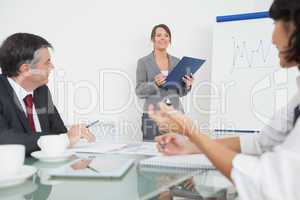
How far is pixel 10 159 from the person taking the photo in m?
0.85

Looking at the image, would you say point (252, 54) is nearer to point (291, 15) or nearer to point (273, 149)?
point (291, 15)

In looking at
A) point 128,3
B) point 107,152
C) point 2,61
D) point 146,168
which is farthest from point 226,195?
point 128,3

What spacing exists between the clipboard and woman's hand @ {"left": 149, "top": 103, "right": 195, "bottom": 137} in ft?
3.63

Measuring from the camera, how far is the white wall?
10.1ft

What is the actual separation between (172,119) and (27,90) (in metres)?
1.08

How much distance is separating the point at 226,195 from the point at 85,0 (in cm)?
298

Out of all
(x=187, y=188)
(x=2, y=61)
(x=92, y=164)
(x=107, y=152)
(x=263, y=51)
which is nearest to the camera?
(x=187, y=188)

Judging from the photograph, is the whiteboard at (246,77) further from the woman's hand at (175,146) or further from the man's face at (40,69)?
the woman's hand at (175,146)

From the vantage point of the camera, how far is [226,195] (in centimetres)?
94

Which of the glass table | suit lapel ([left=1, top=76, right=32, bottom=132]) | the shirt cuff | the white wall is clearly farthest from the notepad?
the white wall

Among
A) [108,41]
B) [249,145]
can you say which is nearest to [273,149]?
[249,145]

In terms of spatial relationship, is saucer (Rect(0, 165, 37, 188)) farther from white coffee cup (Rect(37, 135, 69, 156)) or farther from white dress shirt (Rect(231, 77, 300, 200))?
white dress shirt (Rect(231, 77, 300, 200))

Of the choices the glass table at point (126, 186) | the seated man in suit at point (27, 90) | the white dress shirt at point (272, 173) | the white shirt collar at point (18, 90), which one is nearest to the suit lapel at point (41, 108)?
the seated man in suit at point (27, 90)

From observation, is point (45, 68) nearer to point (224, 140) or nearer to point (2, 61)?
point (2, 61)
